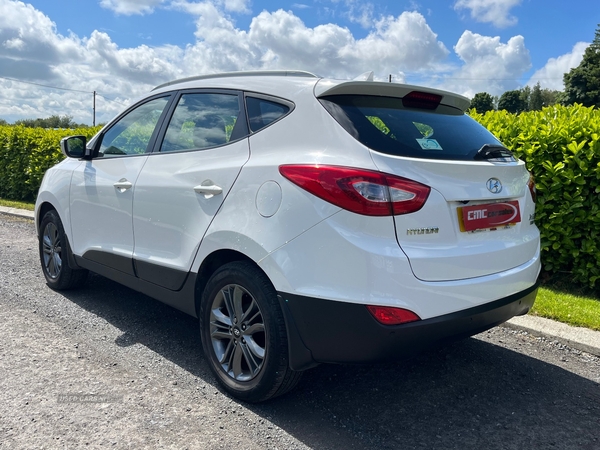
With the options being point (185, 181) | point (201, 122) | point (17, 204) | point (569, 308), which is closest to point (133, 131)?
point (201, 122)

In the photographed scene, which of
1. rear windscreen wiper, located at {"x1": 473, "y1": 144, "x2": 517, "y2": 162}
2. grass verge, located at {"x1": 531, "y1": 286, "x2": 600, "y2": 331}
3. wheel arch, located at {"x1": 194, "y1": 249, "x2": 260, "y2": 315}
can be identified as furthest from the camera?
grass verge, located at {"x1": 531, "y1": 286, "x2": 600, "y2": 331}

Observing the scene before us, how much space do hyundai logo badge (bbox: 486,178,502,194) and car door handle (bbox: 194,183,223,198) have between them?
58.0 inches

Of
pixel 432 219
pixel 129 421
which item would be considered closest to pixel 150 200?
pixel 129 421

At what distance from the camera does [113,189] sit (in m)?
4.04

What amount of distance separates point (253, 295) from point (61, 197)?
279 centimetres

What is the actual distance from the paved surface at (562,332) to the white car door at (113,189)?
3.18 meters

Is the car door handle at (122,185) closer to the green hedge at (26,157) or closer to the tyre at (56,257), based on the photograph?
the tyre at (56,257)

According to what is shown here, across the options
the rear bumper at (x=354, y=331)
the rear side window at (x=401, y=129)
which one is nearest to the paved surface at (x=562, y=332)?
the rear bumper at (x=354, y=331)

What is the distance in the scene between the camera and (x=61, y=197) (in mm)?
4797

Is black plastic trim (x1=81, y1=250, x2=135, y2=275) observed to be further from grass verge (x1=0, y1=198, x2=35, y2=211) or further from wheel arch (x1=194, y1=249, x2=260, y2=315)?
grass verge (x1=0, y1=198, x2=35, y2=211)

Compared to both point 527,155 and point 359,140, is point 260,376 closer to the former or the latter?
point 359,140

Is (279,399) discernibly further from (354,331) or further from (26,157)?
(26,157)

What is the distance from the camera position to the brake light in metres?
3.07

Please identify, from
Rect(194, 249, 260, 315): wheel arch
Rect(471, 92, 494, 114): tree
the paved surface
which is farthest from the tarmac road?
Rect(471, 92, 494, 114): tree
